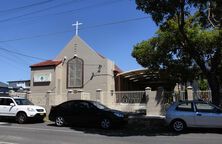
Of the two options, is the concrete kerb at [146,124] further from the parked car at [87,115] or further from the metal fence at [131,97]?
the metal fence at [131,97]

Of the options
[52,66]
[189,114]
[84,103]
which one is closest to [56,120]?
[84,103]

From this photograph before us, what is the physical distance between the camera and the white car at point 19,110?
23.0 meters

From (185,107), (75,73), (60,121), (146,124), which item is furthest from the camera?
(75,73)

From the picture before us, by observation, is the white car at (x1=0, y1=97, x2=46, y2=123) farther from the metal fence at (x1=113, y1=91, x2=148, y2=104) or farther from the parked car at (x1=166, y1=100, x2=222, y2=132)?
the parked car at (x1=166, y1=100, x2=222, y2=132)

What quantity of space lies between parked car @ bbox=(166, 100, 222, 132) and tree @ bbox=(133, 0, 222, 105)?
2196 millimetres

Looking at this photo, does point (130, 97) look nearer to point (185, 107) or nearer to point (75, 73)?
point (75, 73)

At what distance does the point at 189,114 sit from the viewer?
17688 mm

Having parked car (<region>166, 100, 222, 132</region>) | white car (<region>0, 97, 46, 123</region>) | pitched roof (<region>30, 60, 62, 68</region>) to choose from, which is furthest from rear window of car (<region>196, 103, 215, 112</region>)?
pitched roof (<region>30, 60, 62, 68</region>)

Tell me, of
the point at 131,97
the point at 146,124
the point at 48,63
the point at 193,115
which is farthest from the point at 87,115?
the point at 48,63

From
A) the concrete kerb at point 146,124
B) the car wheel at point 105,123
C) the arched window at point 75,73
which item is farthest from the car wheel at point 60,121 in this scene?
the arched window at point 75,73

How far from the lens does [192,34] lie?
2231cm

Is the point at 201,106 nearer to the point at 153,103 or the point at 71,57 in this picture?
the point at 153,103

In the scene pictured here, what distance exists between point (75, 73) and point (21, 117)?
1477 centimetres

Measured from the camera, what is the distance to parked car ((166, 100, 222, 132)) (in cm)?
1733
